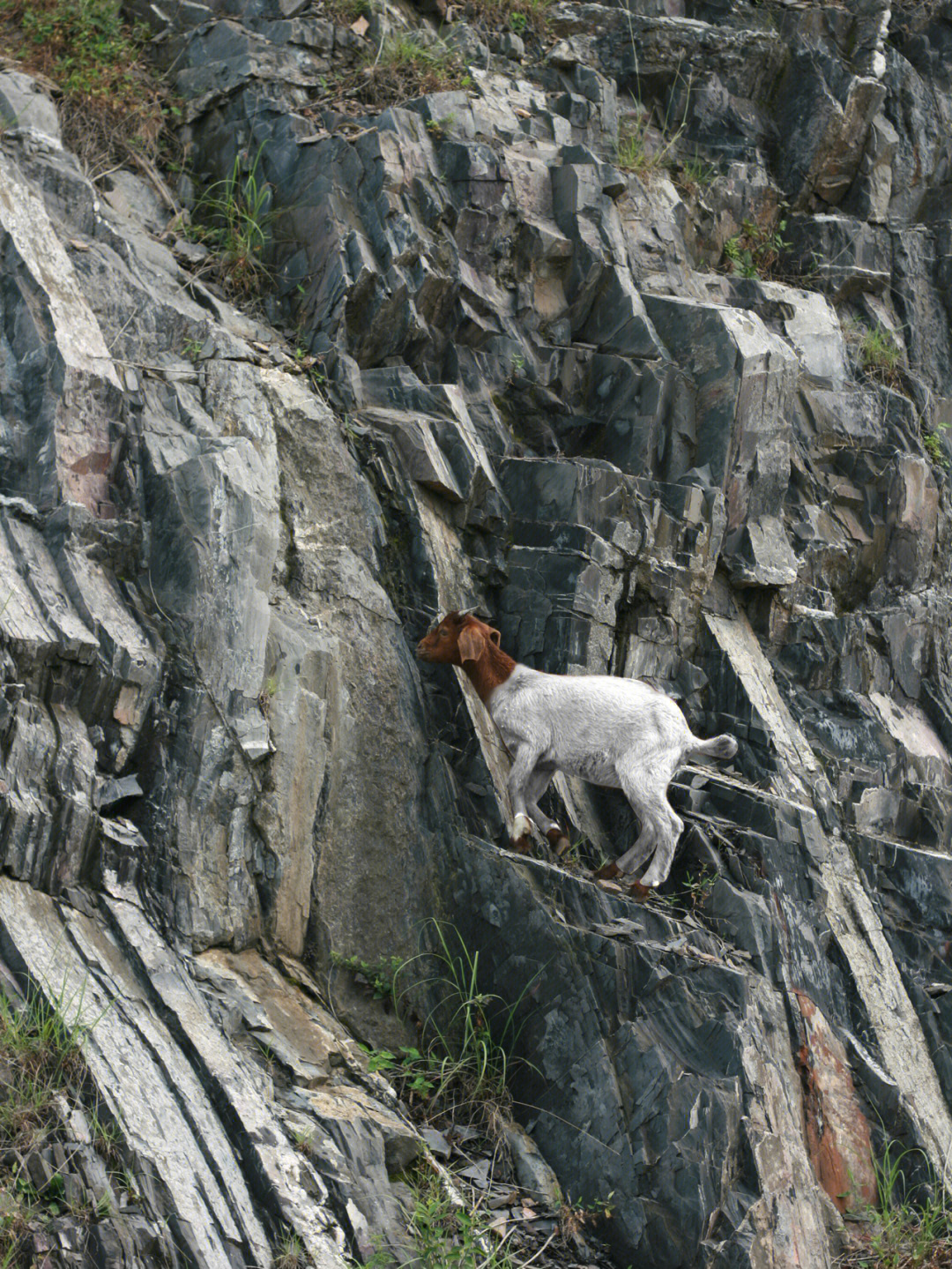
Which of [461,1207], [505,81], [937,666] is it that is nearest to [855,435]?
[937,666]

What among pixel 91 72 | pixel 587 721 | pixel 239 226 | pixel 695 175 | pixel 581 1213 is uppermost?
pixel 91 72

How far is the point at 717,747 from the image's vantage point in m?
7.64

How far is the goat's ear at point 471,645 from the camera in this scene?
25.3ft

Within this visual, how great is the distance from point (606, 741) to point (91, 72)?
7172 millimetres

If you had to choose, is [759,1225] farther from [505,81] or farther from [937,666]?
[505,81]

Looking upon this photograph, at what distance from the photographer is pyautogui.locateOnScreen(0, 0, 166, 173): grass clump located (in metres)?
9.85

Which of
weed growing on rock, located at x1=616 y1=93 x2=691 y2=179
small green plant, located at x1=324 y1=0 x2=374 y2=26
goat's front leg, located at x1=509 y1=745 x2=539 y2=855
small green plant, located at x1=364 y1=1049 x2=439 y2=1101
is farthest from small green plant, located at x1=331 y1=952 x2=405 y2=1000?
small green plant, located at x1=324 y1=0 x2=374 y2=26

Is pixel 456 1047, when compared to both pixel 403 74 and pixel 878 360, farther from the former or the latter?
pixel 403 74

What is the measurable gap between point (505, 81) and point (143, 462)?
5.84 m

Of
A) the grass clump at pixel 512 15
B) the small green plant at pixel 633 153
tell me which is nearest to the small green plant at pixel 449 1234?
the small green plant at pixel 633 153

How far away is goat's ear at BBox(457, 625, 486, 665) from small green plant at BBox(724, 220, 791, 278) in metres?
5.89

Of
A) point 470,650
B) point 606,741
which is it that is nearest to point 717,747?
point 606,741

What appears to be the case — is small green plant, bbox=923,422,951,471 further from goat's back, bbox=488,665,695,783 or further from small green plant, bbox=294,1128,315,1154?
small green plant, bbox=294,1128,315,1154

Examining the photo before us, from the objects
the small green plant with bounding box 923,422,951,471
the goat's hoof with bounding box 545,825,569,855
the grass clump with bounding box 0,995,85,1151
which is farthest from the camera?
the small green plant with bounding box 923,422,951,471
